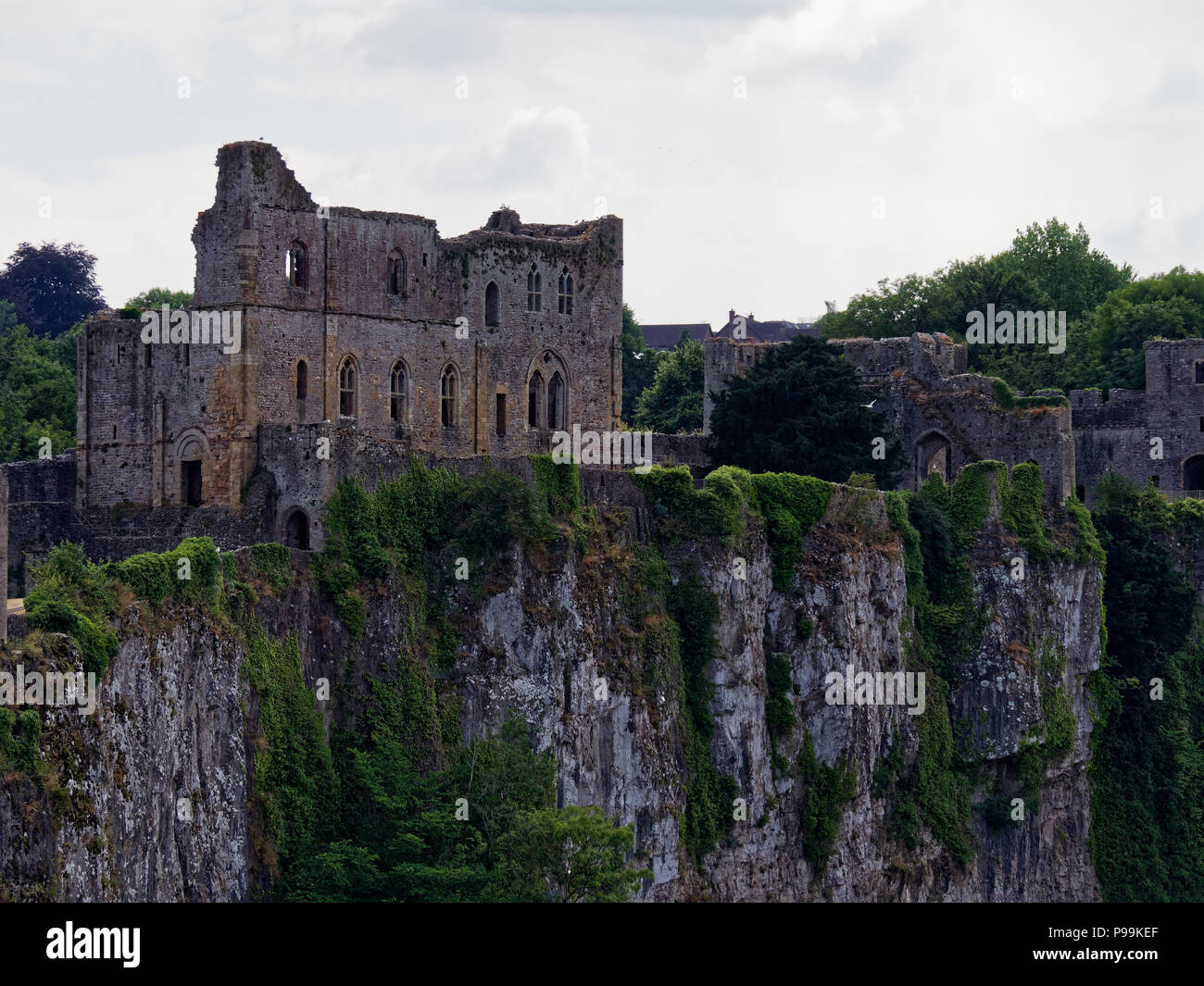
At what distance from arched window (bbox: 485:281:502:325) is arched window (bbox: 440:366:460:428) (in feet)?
6.93

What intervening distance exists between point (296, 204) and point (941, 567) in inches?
896

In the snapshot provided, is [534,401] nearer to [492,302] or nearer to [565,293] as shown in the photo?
[492,302]

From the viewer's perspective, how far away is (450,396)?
71375 mm

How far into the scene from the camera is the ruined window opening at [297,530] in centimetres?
5862

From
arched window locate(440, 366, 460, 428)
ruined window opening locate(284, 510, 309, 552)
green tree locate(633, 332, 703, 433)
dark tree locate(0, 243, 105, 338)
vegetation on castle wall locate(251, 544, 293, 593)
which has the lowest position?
vegetation on castle wall locate(251, 544, 293, 593)

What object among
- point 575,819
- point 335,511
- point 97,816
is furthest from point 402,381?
point 97,816

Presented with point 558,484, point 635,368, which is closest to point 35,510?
point 558,484

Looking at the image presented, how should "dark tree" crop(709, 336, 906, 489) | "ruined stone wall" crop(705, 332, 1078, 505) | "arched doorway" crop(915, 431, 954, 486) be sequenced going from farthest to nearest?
"arched doorway" crop(915, 431, 954, 486), "ruined stone wall" crop(705, 332, 1078, 505), "dark tree" crop(709, 336, 906, 489)

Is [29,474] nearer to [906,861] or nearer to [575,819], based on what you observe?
[575,819]

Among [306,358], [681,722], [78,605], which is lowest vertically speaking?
[681,722]

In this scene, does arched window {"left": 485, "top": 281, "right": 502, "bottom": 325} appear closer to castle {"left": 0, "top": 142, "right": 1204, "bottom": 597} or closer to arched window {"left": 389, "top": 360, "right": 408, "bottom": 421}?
castle {"left": 0, "top": 142, "right": 1204, "bottom": 597}

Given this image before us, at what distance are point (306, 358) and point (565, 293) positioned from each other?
434 inches

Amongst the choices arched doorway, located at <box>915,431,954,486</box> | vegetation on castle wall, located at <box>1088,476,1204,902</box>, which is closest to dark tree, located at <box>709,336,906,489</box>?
arched doorway, located at <box>915,431,954,486</box>

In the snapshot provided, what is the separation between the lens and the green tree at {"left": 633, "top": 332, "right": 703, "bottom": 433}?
Result: 99125 millimetres
